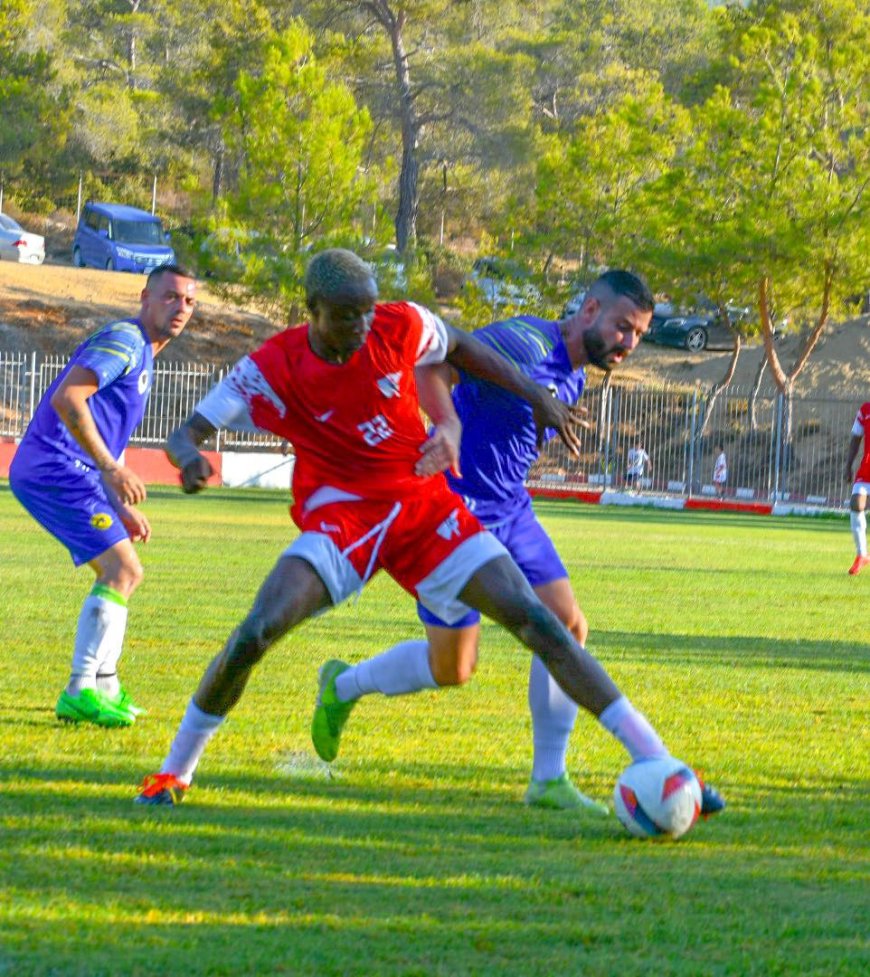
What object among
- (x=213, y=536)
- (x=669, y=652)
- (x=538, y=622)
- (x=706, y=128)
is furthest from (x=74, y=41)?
(x=538, y=622)

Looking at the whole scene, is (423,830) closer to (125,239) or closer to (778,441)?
(778,441)

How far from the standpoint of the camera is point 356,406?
580 cm

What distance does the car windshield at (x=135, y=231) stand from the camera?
54.1m

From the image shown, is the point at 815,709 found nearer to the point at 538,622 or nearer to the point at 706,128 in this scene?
the point at 538,622

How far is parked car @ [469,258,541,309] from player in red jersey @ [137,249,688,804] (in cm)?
4092

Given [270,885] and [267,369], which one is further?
[267,369]

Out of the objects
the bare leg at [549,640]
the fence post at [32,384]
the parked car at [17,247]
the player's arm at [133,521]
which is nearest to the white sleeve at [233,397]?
the bare leg at [549,640]

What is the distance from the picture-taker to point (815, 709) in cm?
878

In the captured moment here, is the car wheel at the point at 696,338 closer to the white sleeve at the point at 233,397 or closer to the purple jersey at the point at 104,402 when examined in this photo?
the purple jersey at the point at 104,402

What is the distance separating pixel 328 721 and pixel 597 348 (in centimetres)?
184

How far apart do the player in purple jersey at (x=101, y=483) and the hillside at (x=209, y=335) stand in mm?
39849

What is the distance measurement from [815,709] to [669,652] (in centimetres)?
235

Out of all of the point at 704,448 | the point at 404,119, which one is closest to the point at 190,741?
the point at 704,448

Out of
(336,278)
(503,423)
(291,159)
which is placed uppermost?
(291,159)
